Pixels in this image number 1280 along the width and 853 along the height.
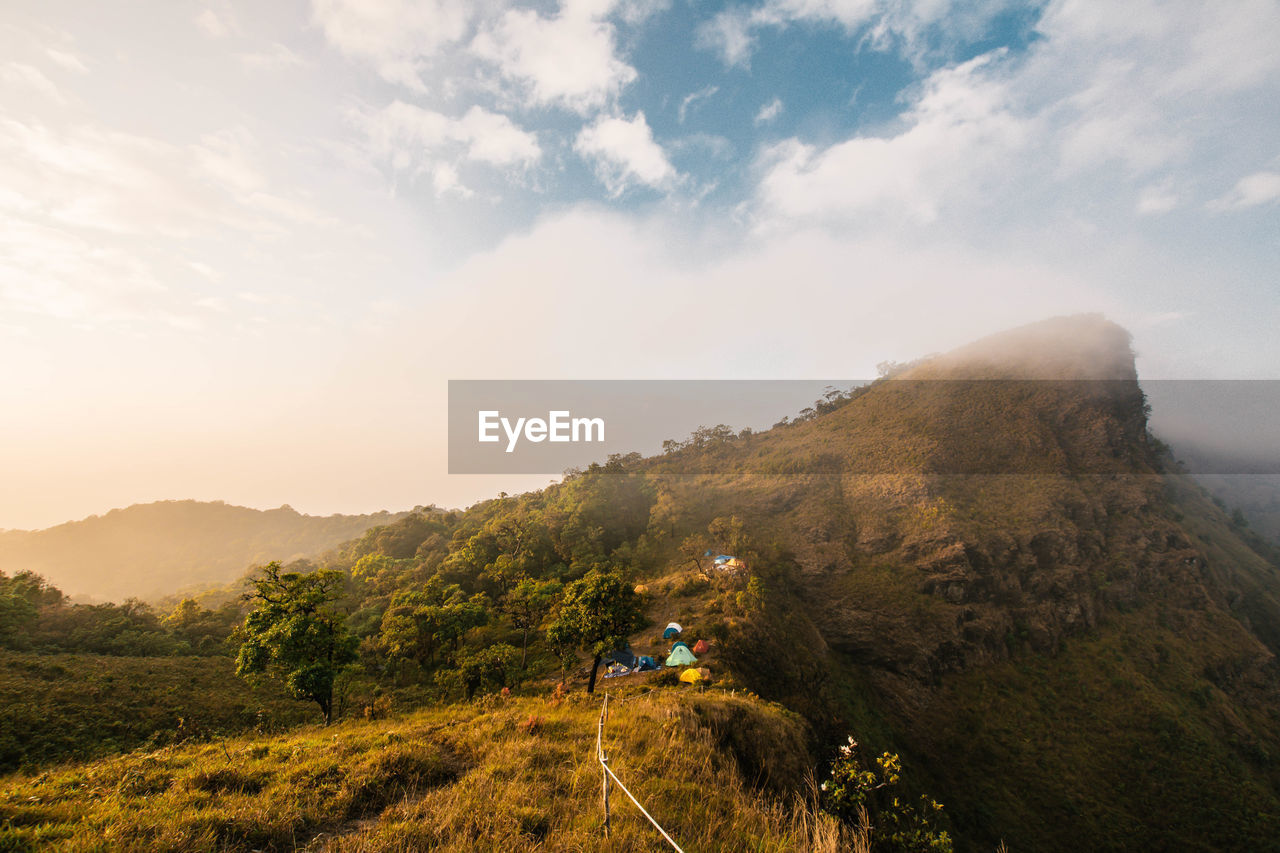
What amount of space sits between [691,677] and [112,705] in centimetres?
2431

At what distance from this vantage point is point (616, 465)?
218 ft

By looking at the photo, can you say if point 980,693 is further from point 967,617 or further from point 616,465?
point 616,465

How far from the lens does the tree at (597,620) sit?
20562mm

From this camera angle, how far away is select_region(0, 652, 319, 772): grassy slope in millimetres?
13586

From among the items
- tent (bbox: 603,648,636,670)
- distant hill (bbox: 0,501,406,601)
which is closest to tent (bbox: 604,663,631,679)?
tent (bbox: 603,648,636,670)

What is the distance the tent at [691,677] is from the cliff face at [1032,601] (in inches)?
282

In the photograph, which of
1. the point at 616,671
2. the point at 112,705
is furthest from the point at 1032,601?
the point at 112,705

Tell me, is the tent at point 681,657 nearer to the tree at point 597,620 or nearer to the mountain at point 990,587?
the mountain at point 990,587

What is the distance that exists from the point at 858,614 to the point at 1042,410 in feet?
150

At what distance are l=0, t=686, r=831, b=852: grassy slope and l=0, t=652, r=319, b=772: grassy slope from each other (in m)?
8.19

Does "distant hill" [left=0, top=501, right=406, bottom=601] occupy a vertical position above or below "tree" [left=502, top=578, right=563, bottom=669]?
below

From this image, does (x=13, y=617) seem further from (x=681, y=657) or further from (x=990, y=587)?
(x=990, y=587)

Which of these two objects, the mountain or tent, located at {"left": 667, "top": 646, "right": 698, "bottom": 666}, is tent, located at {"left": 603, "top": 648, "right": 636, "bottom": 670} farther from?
the mountain

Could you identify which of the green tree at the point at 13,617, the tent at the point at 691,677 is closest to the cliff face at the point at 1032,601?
the tent at the point at 691,677
